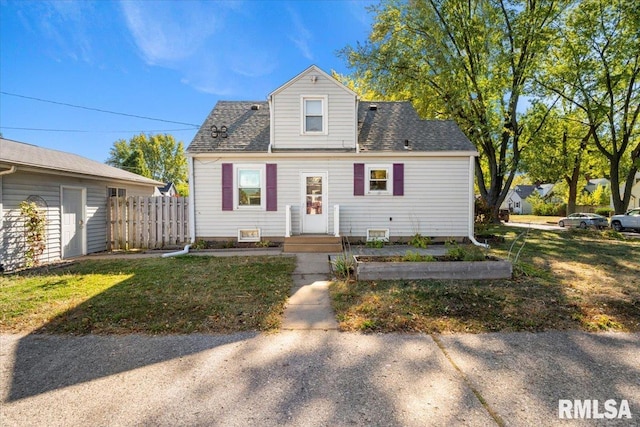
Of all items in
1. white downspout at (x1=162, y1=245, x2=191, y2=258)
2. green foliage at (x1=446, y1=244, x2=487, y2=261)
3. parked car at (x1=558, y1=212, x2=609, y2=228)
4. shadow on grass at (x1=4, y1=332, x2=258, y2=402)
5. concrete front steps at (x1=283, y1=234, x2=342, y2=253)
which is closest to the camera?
shadow on grass at (x1=4, y1=332, x2=258, y2=402)

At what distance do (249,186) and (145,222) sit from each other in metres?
3.93

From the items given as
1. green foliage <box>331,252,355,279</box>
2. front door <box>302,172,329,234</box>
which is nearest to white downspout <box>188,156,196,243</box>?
front door <box>302,172,329,234</box>

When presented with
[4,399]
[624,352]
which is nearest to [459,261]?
[624,352]

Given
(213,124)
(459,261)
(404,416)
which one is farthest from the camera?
(213,124)

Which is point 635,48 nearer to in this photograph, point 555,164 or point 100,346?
point 555,164

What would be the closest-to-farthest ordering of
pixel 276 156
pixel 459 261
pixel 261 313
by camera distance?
pixel 261 313
pixel 459 261
pixel 276 156

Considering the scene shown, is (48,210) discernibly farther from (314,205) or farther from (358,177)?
(358,177)

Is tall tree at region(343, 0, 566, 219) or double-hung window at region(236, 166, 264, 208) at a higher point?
tall tree at region(343, 0, 566, 219)

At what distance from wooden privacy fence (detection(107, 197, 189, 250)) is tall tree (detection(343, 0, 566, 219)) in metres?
12.3

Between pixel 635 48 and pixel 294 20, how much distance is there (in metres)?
16.2

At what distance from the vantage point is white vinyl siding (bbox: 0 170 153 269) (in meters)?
7.03

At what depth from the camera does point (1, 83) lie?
42.1ft

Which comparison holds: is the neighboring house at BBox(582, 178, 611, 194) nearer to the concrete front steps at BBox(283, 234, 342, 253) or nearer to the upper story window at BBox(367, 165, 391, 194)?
the upper story window at BBox(367, 165, 391, 194)

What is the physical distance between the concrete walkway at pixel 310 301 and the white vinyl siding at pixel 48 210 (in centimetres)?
713
